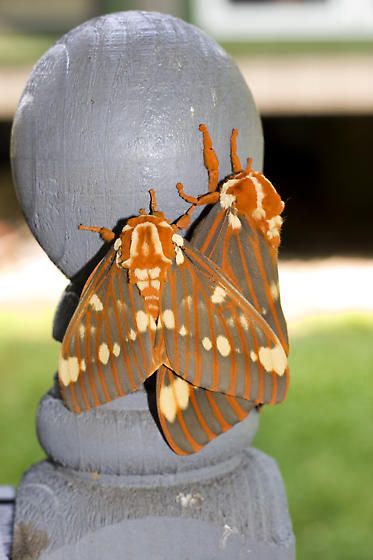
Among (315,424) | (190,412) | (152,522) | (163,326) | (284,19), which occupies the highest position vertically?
(284,19)

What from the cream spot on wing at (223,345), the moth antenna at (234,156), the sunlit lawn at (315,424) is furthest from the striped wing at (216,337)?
the sunlit lawn at (315,424)

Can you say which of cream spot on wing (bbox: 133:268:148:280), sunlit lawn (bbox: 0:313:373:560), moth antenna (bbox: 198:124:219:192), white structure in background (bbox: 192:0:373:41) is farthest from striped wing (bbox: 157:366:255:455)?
Answer: white structure in background (bbox: 192:0:373:41)

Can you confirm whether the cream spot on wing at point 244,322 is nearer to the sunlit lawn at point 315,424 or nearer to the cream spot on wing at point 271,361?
the cream spot on wing at point 271,361

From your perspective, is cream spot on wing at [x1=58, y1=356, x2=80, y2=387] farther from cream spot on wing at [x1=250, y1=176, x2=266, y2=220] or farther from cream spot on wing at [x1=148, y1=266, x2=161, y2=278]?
cream spot on wing at [x1=250, y1=176, x2=266, y2=220]

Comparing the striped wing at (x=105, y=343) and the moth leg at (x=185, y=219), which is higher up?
the moth leg at (x=185, y=219)

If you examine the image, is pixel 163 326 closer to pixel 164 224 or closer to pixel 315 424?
pixel 164 224

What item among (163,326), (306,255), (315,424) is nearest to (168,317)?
(163,326)
